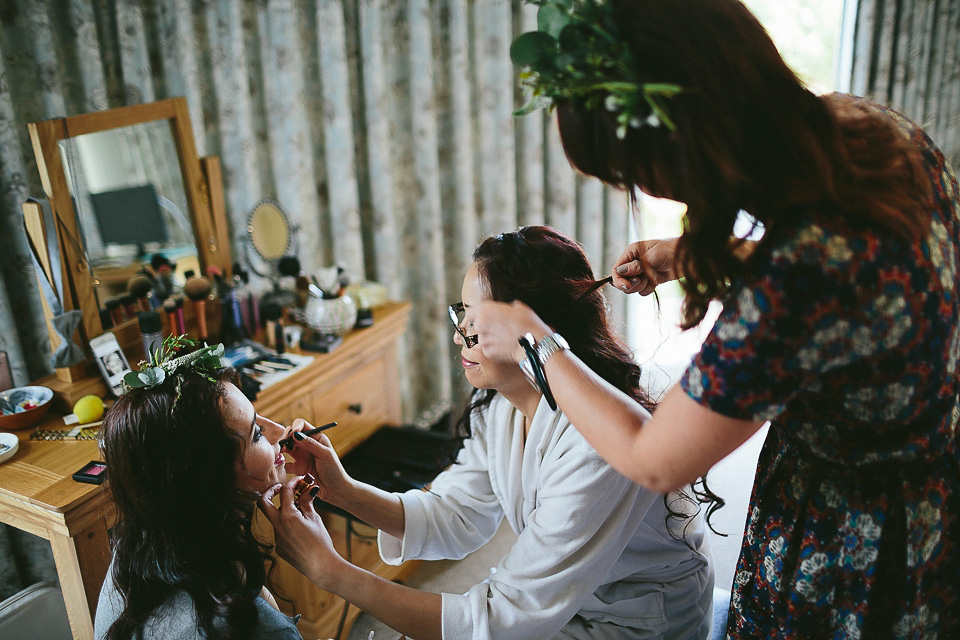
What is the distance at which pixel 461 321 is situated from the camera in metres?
1.31

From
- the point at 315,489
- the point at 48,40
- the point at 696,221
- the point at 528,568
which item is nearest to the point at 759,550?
the point at 528,568

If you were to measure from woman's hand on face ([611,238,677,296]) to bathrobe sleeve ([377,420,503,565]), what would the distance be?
17.5 inches

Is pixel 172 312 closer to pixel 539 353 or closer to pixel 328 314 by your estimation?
pixel 328 314

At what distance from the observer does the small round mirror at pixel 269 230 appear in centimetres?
217

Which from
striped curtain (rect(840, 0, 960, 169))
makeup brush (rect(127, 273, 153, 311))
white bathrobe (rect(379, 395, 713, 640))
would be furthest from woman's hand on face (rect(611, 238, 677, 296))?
striped curtain (rect(840, 0, 960, 169))

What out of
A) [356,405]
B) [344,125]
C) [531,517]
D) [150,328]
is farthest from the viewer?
[344,125]

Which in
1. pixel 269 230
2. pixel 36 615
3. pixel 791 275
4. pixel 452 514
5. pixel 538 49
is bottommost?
pixel 36 615

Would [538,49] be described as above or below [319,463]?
above

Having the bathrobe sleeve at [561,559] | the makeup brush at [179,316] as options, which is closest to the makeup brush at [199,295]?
the makeup brush at [179,316]

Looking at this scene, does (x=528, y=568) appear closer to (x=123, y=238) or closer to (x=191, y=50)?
(x=123, y=238)

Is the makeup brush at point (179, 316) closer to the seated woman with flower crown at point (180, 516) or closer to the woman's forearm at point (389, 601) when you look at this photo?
the seated woman with flower crown at point (180, 516)

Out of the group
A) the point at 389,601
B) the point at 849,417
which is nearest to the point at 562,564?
the point at 389,601

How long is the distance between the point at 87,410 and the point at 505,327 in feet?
3.69

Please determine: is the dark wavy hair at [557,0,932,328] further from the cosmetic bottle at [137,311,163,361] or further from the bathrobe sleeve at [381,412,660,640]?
the cosmetic bottle at [137,311,163,361]
